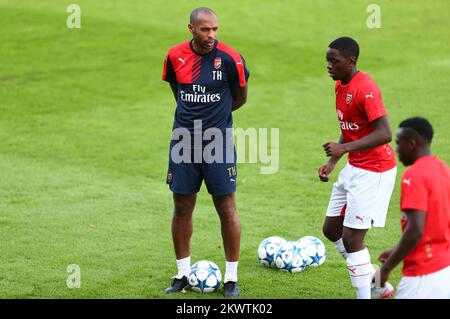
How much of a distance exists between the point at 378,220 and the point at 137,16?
57.0 ft

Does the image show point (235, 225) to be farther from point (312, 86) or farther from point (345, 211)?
point (312, 86)

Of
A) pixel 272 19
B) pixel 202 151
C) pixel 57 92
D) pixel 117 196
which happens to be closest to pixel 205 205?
pixel 117 196

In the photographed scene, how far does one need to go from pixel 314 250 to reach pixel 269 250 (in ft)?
1.64

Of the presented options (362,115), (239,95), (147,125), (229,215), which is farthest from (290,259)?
(147,125)

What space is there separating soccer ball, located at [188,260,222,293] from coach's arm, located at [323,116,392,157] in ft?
6.24

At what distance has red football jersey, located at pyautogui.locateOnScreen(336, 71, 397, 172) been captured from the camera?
7887 mm

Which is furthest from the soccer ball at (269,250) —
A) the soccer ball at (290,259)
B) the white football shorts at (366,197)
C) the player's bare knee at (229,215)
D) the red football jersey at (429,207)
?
the red football jersey at (429,207)

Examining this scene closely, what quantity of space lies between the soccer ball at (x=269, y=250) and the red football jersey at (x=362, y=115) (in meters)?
1.70

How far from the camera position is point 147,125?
1636 centimetres

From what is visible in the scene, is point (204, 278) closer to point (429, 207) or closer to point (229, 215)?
point (229, 215)

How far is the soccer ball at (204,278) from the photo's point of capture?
8.75 m

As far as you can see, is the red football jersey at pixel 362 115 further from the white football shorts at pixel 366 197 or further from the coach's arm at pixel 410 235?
the coach's arm at pixel 410 235

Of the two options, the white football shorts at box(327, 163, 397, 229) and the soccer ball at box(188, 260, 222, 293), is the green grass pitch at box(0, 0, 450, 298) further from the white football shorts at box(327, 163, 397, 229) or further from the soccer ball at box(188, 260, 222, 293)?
the white football shorts at box(327, 163, 397, 229)

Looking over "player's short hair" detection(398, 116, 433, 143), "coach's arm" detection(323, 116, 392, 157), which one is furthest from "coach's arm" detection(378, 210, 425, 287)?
"coach's arm" detection(323, 116, 392, 157)
